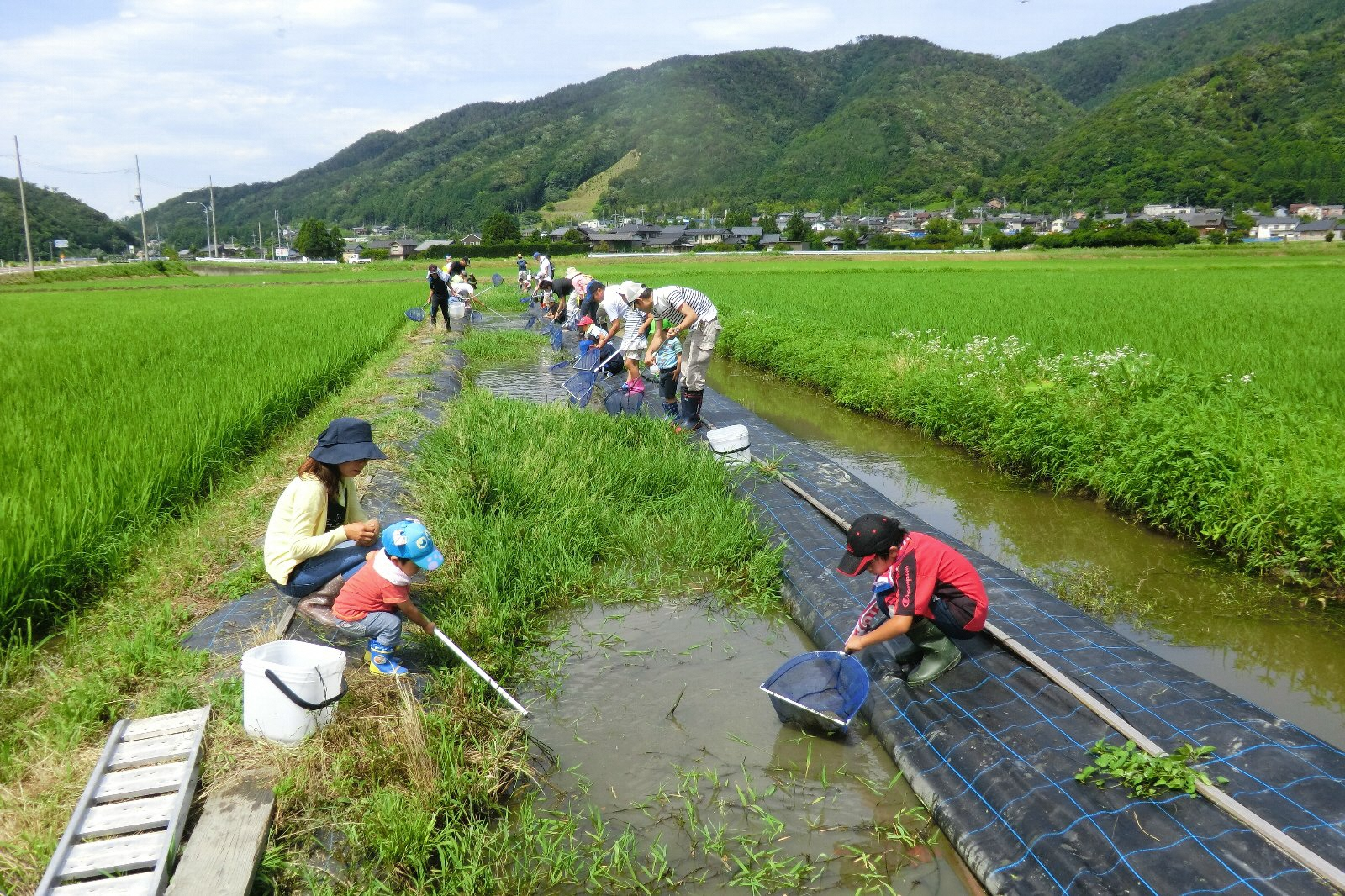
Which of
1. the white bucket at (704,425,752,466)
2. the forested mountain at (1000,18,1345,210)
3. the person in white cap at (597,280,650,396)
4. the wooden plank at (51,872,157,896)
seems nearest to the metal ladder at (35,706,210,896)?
the wooden plank at (51,872,157,896)

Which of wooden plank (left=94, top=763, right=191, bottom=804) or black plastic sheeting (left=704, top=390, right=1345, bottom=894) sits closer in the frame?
black plastic sheeting (left=704, top=390, right=1345, bottom=894)

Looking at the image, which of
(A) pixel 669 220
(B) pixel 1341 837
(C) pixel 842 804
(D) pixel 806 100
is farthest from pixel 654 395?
Result: (D) pixel 806 100

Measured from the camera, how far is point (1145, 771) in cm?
231

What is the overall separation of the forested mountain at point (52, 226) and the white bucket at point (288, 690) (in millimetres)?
84073

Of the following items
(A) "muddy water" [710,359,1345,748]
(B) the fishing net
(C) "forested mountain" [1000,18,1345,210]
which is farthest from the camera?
(C) "forested mountain" [1000,18,1345,210]

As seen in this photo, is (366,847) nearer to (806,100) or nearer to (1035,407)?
(1035,407)

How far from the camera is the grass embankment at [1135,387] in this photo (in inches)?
175

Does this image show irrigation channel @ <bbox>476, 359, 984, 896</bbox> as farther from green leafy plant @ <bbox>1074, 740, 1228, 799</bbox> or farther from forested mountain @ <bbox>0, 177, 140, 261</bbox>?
forested mountain @ <bbox>0, 177, 140, 261</bbox>

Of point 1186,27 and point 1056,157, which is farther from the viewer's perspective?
point 1186,27

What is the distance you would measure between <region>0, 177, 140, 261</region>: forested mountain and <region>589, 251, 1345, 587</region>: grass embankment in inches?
3139

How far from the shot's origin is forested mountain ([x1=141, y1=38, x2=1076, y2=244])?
109625 mm

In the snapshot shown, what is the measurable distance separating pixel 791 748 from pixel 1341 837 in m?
1.62

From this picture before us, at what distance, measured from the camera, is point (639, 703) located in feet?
10.9

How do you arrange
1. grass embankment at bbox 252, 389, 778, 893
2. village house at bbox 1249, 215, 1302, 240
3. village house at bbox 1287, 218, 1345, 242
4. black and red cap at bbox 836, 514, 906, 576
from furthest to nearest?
1. village house at bbox 1249, 215, 1302, 240
2. village house at bbox 1287, 218, 1345, 242
3. black and red cap at bbox 836, 514, 906, 576
4. grass embankment at bbox 252, 389, 778, 893
